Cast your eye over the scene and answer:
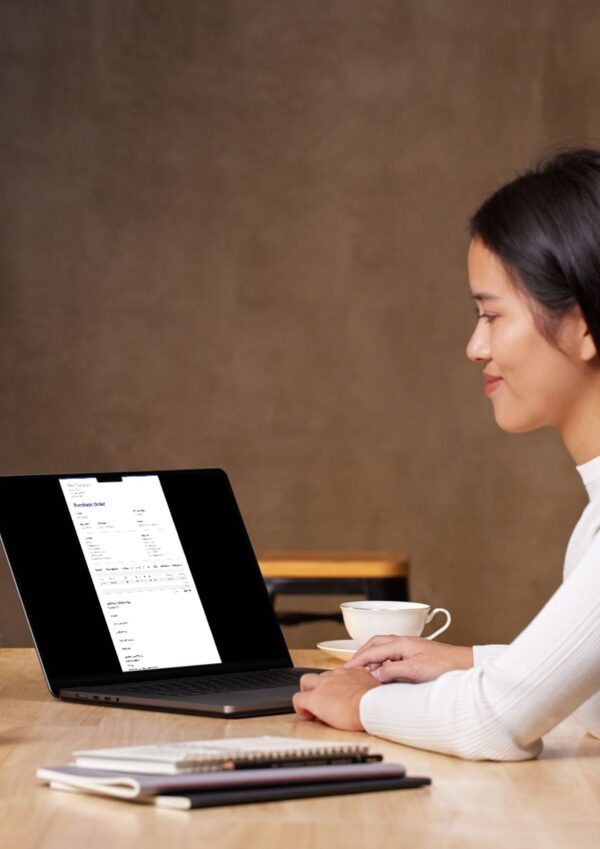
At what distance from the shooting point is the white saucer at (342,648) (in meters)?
1.55

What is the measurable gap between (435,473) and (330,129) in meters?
1.33

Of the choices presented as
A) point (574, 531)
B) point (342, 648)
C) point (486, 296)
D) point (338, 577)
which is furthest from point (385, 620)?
point (338, 577)

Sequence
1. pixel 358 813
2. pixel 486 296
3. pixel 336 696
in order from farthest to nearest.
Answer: pixel 486 296 < pixel 336 696 < pixel 358 813

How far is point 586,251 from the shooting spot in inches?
47.8

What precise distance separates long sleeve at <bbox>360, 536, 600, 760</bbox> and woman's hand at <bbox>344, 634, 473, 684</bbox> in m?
0.21

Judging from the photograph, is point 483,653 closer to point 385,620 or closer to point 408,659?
point 408,659

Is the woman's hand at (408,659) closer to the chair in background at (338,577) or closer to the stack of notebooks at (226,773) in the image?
the stack of notebooks at (226,773)

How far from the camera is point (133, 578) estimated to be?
1447 mm

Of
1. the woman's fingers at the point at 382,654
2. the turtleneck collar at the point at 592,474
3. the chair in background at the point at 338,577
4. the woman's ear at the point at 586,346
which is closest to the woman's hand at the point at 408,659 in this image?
the woman's fingers at the point at 382,654

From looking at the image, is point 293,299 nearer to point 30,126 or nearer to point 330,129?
point 330,129

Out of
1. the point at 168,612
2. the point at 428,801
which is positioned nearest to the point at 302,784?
the point at 428,801

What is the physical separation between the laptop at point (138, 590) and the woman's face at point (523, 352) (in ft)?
1.27

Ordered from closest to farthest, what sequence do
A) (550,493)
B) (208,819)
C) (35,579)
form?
(208,819) < (35,579) < (550,493)

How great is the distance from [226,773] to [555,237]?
0.63 meters
